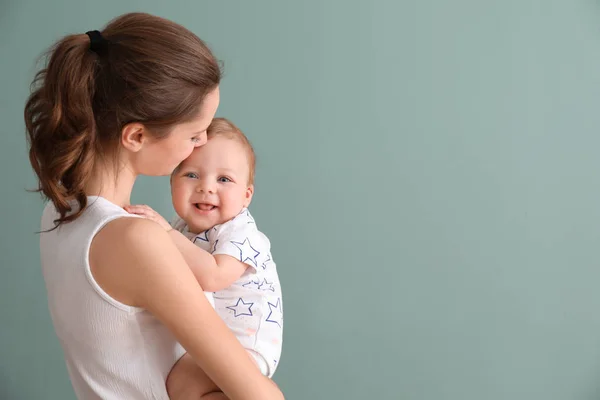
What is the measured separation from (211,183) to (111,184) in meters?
0.36

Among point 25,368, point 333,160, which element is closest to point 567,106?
point 333,160

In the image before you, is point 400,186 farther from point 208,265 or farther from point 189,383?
point 189,383

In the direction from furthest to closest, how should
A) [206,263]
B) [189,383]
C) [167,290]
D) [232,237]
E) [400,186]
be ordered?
1. [400,186]
2. [232,237]
3. [206,263]
4. [189,383]
5. [167,290]

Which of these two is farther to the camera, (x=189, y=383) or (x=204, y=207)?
(x=204, y=207)

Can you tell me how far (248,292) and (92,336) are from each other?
1.45ft

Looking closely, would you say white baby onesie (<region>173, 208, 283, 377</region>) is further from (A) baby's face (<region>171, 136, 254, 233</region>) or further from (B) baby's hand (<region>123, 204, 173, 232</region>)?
(B) baby's hand (<region>123, 204, 173, 232</region>)

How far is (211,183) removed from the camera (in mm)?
1588

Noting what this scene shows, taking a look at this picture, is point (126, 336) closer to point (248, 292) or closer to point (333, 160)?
point (248, 292)

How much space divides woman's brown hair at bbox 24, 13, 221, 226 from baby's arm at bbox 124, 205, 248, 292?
184 millimetres

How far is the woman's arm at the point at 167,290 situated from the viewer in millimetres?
1098

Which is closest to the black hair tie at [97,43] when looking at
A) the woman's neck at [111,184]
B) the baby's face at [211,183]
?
the woman's neck at [111,184]

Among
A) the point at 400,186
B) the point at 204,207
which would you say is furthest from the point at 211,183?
the point at 400,186

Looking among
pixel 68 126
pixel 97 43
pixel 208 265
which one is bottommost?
pixel 208 265

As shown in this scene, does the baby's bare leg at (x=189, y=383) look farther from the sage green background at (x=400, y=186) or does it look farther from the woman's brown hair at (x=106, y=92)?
the sage green background at (x=400, y=186)
